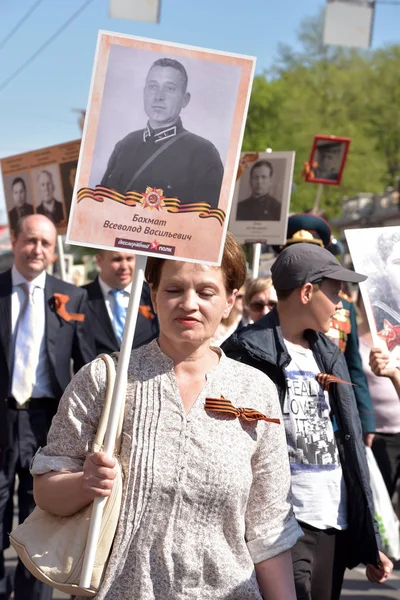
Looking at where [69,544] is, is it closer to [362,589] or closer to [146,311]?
[146,311]

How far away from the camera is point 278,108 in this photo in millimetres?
44500

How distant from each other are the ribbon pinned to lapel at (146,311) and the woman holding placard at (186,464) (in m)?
3.70

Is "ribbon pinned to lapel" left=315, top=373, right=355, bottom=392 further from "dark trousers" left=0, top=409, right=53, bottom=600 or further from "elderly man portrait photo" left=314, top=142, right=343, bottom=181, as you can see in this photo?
"elderly man portrait photo" left=314, top=142, right=343, bottom=181

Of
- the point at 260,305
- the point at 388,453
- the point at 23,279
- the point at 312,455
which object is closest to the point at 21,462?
the point at 23,279

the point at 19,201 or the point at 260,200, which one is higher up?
the point at 260,200

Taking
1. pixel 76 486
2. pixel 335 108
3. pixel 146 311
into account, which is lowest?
pixel 76 486

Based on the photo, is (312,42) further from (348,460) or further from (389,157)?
(348,460)

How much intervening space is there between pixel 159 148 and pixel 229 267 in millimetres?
420

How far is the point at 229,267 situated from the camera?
10.6 feet

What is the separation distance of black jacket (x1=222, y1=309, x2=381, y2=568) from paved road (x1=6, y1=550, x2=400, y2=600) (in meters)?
3.11

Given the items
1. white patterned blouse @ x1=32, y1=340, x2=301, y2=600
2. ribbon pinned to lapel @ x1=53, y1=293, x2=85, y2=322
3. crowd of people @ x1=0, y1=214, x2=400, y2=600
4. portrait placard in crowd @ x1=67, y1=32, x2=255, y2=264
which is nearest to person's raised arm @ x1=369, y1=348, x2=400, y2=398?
crowd of people @ x1=0, y1=214, x2=400, y2=600

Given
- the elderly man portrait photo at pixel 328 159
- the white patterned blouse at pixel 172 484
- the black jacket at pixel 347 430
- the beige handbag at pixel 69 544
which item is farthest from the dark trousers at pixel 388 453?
the beige handbag at pixel 69 544

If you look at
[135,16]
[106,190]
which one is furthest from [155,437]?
[135,16]

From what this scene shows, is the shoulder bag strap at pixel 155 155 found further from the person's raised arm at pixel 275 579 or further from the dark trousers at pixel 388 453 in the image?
the dark trousers at pixel 388 453
